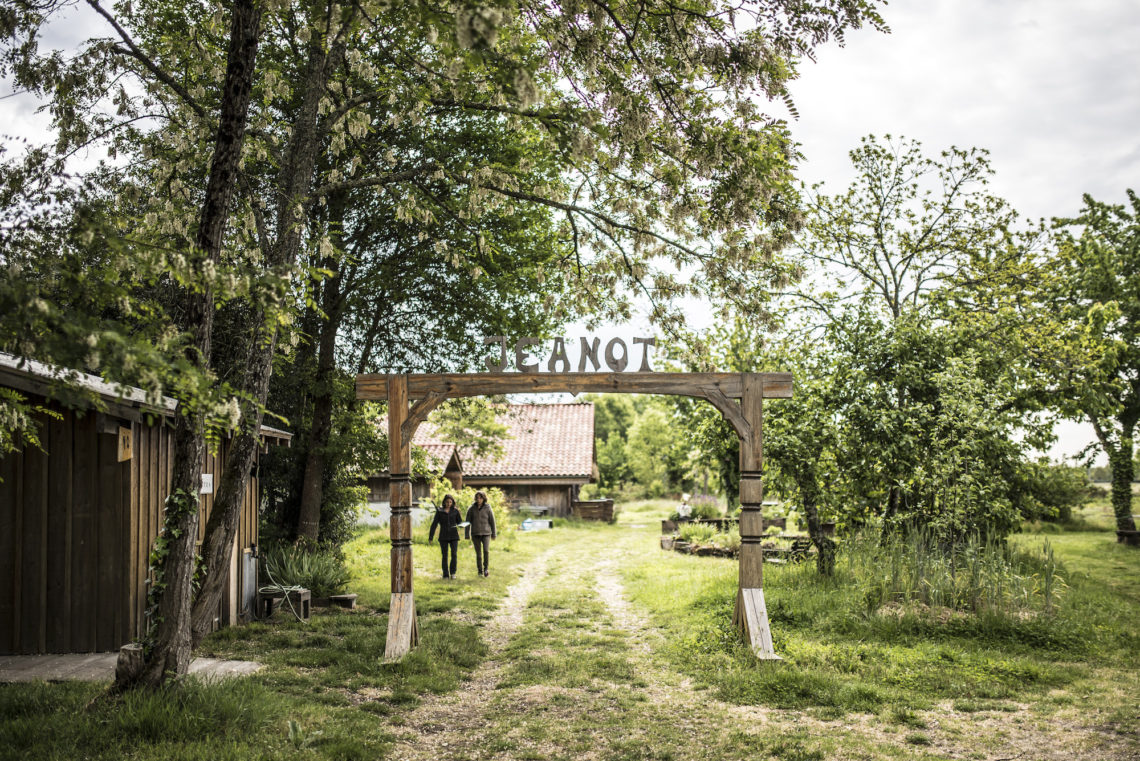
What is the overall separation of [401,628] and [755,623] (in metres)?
3.67

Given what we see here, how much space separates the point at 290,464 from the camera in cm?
1316

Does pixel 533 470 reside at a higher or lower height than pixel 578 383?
lower

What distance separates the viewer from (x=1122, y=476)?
2341cm

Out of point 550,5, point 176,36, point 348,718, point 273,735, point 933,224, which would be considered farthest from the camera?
point 933,224

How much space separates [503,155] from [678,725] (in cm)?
900

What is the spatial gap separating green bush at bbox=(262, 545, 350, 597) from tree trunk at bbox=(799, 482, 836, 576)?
7059 mm

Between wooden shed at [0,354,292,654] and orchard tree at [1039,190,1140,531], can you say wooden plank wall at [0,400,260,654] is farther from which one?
orchard tree at [1039,190,1140,531]

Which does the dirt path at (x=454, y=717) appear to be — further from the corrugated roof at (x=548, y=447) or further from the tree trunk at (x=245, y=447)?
the corrugated roof at (x=548, y=447)

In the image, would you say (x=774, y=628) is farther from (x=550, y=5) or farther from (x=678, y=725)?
(x=550, y=5)

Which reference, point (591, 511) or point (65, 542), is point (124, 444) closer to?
point (65, 542)

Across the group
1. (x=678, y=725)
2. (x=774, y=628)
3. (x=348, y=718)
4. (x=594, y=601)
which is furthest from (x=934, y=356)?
(x=348, y=718)

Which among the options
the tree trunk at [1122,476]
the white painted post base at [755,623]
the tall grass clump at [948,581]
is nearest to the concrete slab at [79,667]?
the white painted post base at [755,623]

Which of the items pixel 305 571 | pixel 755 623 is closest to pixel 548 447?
pixel 305 571

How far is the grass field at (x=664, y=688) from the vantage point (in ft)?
17.5
